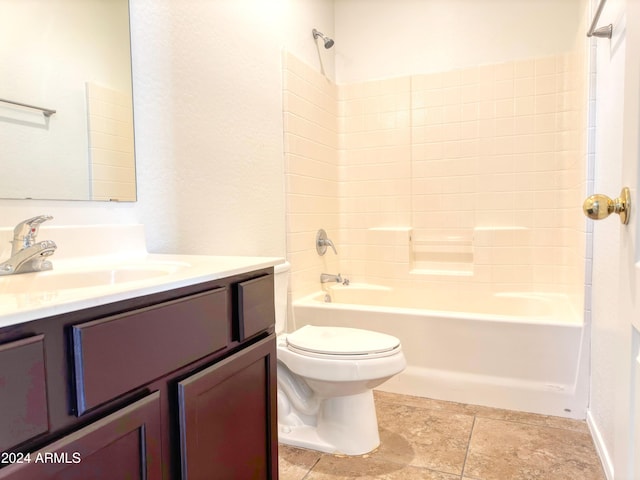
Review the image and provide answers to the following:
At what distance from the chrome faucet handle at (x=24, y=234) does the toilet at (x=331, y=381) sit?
3.12 feet

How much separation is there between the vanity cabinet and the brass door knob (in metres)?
0.79

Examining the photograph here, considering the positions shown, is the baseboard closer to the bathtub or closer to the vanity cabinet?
the bathtub

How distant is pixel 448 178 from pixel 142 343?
2.51 m

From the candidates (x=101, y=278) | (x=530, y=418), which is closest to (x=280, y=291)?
(x=101, y=278)

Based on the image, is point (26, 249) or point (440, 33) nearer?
point (26, 249)

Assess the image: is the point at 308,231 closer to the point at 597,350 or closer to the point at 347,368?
the point at 347,368

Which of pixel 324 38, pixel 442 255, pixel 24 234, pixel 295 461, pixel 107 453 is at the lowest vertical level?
pixel 295 461

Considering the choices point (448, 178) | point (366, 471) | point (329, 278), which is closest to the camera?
point (366, 471)

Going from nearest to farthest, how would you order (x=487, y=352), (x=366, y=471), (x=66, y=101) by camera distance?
(x=66, y=101), (x=366, y=471), (x=487, y=352)

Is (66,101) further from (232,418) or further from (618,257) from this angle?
(618,257)

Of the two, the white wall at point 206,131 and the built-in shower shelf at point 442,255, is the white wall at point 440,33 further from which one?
the built-in shower shelf at point 442,255

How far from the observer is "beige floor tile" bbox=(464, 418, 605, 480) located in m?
1.62

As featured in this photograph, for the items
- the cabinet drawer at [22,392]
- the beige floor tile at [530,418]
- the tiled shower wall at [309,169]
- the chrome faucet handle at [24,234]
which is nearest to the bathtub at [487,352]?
the beige floor tile at [530,418]

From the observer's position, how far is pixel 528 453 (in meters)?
1.76
